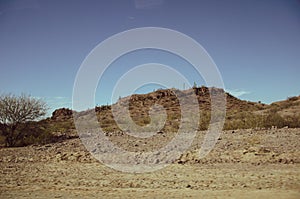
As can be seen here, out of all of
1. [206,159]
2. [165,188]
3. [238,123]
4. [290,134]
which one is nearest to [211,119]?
[238,123]

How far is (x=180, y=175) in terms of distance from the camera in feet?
35.1

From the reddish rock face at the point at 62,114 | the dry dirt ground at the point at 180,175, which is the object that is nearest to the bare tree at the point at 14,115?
the dry dirt ground at the point at 180,175

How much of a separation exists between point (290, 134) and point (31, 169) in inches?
453

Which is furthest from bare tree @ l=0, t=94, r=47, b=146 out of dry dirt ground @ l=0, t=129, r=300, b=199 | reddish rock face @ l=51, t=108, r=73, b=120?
reddish rock face @ l=51, t=108, r=73, b=120

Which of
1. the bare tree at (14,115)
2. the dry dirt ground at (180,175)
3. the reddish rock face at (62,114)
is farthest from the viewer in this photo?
the reddish rock face at (62,114)

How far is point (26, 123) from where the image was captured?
73.5ft

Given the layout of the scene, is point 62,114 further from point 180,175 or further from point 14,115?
point 180,175

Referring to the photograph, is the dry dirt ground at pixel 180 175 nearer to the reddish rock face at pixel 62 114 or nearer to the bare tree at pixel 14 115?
the bare tree at pixel 14 115

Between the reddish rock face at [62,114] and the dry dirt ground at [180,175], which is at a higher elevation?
the reddish rock face at [62,114]

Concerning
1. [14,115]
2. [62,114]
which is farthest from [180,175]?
[62,114]

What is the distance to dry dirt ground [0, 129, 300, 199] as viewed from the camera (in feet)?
28.5

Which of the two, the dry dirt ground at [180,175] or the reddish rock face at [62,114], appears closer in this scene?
the dry dirt ground at [180,175]

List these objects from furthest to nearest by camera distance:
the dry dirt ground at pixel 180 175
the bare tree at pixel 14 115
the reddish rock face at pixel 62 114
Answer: the reddish rock face at pixel 62 114 → the bare tree at pixel 14 115 → the dry dirt ground at pixel 180 175

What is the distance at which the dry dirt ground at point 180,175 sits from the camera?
8.69 metres
